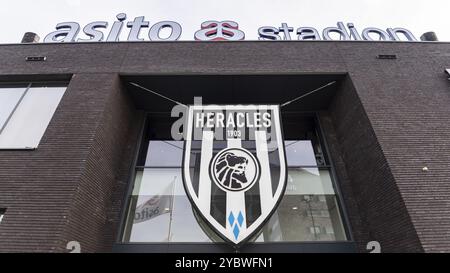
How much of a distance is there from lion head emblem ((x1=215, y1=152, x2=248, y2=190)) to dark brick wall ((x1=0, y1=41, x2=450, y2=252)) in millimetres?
2757

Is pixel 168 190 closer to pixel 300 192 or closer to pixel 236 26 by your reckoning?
pixel 300 192

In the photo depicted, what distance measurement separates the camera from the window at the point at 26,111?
655cm

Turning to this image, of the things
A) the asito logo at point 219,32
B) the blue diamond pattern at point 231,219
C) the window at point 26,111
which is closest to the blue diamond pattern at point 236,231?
the blue diamond pattern at point 231,219

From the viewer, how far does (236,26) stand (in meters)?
9.76

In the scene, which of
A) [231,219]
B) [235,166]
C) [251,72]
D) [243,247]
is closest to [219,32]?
[251,72]

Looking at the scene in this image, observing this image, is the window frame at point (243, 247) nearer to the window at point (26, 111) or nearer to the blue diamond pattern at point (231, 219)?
the blue diamond pattern at point (231, 219)

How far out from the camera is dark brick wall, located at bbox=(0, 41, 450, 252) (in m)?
5.14

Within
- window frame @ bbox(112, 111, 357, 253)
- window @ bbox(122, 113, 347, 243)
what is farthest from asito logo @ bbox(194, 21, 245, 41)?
window frame @ bbox(112, 111, 357, 253)

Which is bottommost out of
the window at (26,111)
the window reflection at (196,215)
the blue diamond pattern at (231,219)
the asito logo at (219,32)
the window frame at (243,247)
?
the window frame at (243,247)

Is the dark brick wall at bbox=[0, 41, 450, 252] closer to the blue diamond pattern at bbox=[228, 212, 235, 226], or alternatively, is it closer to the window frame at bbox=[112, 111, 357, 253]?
the window frame at bbox=[112, 111, 357, 253]

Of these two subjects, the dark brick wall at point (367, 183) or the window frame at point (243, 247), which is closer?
the dark brick wall at point (367, 183)

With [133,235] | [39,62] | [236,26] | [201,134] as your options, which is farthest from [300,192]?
[39,62]

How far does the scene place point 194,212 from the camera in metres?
6.32

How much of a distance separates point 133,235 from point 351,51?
26.9 ft
